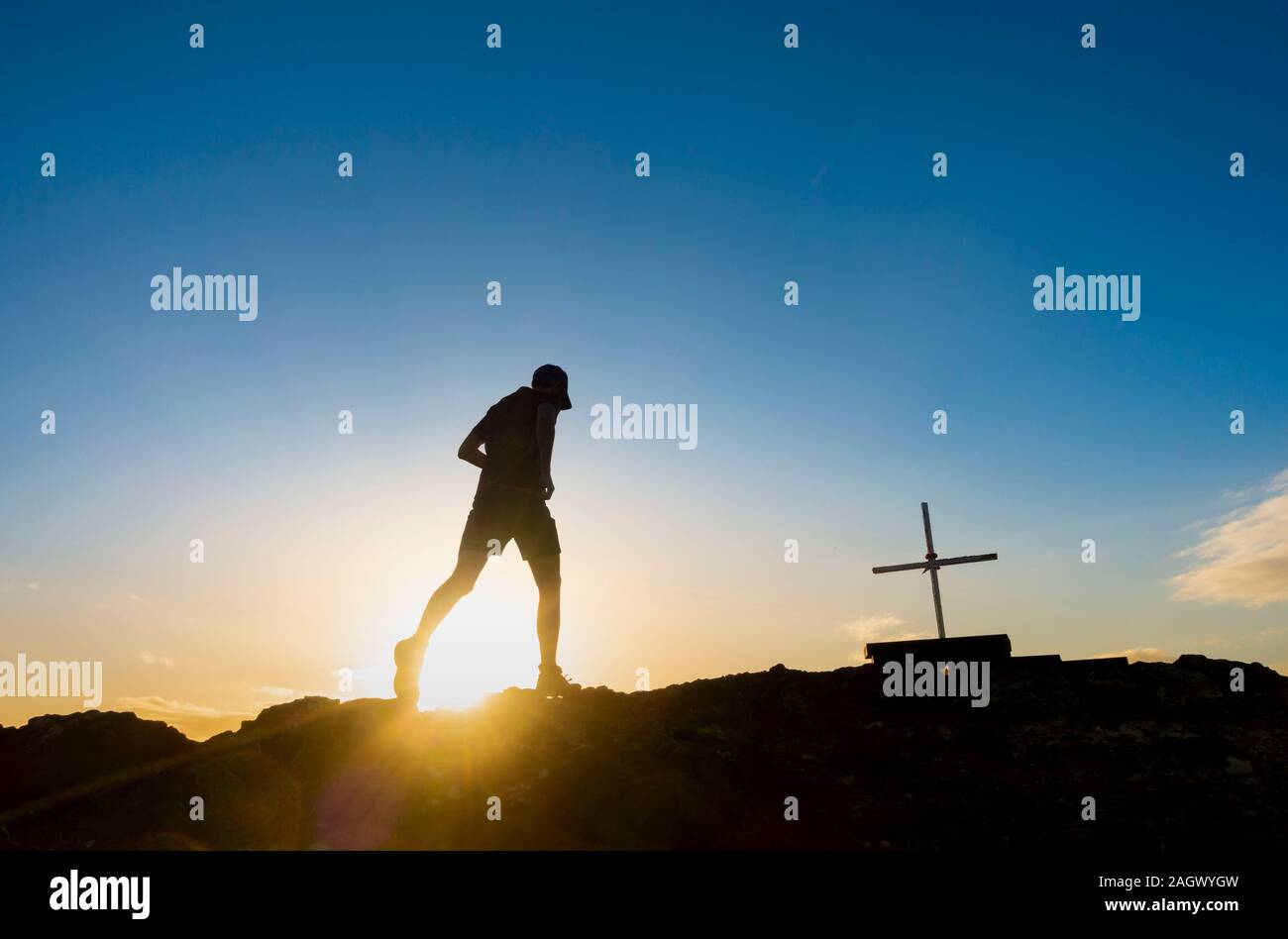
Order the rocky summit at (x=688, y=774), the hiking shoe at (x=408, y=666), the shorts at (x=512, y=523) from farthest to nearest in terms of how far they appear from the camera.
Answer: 1. the shorts at (x=512, y=523)
2. the hiking shoe at (x=408, y=666)
3. the rocky summit at (x=688, y=774)

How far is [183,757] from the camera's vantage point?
23.0ft

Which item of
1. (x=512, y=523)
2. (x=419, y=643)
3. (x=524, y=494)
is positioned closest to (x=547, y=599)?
(x=512, y=523)

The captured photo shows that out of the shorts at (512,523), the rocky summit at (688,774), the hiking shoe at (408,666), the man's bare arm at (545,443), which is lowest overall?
the rocky summit at (688,774)

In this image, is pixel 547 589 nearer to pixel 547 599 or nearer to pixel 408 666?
pixel 547 599

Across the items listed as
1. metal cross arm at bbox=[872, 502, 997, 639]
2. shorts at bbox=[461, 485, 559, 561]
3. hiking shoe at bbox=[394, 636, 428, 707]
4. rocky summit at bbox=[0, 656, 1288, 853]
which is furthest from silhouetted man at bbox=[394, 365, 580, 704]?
metal cross arm at bbox=[872, 502, 997, 639]

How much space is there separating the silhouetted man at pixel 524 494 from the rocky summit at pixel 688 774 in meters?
1.08

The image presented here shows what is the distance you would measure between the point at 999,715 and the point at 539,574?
504 centimetres

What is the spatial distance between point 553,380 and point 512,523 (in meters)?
1.61

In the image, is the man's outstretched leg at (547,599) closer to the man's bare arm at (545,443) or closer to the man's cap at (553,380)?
the man's bare arm at (545,443)

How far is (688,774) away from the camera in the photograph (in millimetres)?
6719

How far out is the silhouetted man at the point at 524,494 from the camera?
25.8 feet

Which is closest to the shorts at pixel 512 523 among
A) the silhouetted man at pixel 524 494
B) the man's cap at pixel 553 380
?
the silhouetted man at pixel 524 494
